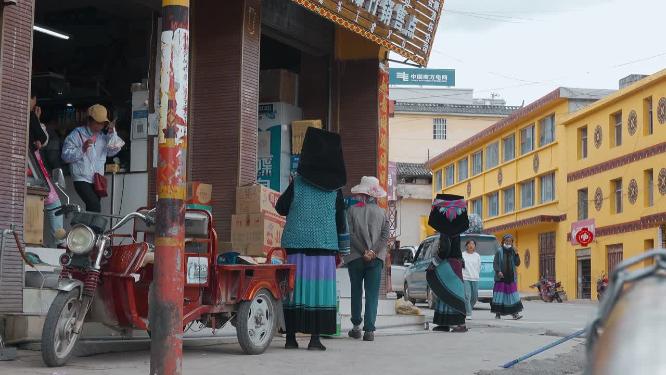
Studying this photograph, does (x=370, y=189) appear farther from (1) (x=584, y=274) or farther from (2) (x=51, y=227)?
(1) (x=584, y=274)

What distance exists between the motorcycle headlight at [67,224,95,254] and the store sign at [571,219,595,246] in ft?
124

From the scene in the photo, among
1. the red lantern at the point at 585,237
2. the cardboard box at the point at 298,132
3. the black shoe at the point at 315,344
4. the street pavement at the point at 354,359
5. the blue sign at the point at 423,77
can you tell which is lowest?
the street pavement at the point at 354,359

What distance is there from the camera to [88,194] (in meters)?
12.2

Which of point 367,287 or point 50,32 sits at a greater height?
point 50,32

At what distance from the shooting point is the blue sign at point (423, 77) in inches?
3568

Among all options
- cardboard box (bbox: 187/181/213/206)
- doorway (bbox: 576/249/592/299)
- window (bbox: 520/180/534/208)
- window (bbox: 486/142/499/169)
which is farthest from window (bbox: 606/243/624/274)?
cardboard box (bbox: 187/181/213/206)

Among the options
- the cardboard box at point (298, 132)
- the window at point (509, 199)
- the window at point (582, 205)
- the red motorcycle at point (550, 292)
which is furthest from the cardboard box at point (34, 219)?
the window at point (509, 199)

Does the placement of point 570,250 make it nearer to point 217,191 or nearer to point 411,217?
point 411,217

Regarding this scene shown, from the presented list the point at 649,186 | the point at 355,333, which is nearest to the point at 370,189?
the point at 355,333

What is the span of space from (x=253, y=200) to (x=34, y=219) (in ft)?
11.2

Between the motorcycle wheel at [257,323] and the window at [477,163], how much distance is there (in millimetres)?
51542

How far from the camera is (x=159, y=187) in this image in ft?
19.5

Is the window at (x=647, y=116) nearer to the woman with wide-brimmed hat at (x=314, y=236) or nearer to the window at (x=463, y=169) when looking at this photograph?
the window at (x=463, y=169)

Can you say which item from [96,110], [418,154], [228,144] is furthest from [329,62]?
[418,154]
